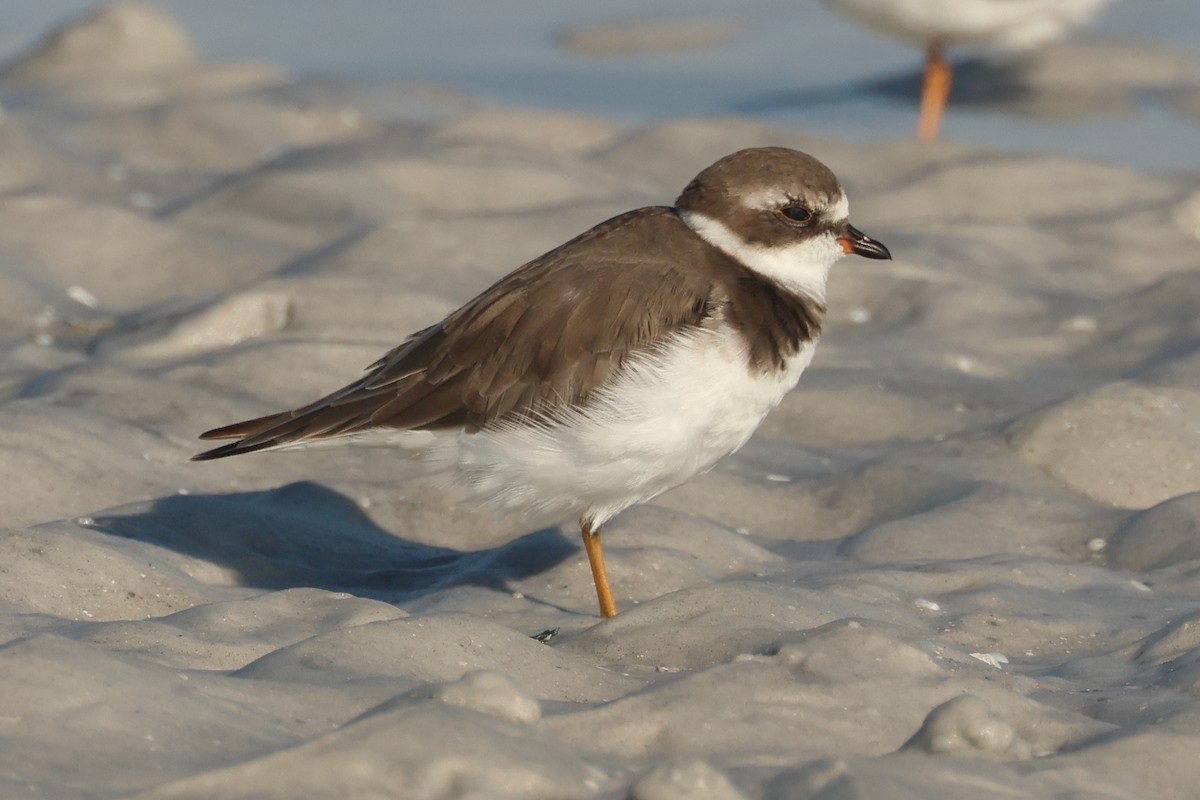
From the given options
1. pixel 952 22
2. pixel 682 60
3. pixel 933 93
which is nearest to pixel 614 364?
pixel 933 93

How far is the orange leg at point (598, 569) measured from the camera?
201 inches

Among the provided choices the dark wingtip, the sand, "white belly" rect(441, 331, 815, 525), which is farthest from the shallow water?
the dark wingtip

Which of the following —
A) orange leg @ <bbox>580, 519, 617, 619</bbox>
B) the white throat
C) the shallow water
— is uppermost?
the white throat

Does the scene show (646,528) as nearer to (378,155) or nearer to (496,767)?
(496,767)

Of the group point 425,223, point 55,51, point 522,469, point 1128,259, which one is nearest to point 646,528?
point 522,469

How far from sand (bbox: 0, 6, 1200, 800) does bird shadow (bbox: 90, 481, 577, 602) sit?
2 centimetres

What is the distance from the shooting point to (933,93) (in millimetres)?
12234

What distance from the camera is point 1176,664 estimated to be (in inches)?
171

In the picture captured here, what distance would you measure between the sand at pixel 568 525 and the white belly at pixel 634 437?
1.21 feet

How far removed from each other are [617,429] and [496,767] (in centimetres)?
189

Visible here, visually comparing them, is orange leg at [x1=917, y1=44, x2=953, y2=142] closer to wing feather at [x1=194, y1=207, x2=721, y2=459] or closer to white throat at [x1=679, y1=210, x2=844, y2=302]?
white throat at [x1=679, y1=210, x2=844, y2=302]

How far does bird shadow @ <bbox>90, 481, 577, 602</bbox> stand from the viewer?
214 inches

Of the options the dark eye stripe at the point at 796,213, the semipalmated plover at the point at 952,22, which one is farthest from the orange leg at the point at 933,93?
the dark eye stripe at the point at 796,213

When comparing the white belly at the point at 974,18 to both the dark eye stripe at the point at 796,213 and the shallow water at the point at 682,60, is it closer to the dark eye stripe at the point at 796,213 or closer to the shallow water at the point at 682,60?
the shallow water at the point at 682,60
